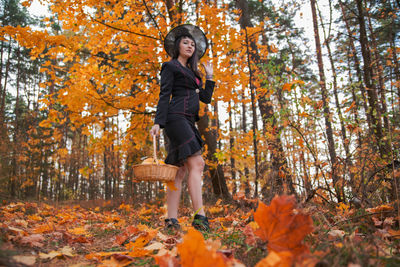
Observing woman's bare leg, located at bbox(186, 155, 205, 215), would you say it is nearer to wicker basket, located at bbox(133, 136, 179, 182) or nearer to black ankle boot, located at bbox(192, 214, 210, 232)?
black ankle boot, located at bbox(192, 214, 210, 232)

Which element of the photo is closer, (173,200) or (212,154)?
(173,200)

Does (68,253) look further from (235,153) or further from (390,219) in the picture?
(235,153)

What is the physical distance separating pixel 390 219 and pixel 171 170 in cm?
165

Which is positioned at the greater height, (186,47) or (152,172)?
(186,47)

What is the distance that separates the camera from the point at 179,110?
2.67 m

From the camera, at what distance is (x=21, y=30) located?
11.6 ft

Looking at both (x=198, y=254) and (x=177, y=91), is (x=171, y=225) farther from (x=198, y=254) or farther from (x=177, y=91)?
(x=198, y=254)

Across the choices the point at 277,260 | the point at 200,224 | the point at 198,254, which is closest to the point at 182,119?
the point at 200,224

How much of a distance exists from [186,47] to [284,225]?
7.95ft

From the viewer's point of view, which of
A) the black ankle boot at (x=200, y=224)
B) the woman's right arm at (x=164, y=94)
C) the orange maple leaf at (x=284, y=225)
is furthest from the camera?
the woman's right arm at (x=164, y=94)

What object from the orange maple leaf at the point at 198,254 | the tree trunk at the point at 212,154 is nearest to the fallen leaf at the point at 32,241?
the orange maple leaf at the point at 198,254

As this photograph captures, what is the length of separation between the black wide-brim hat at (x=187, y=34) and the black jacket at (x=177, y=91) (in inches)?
23.6

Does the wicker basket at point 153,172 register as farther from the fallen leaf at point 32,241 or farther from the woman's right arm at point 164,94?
the fallen leaf at point 32,241

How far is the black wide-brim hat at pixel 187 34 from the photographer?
10.6ft
